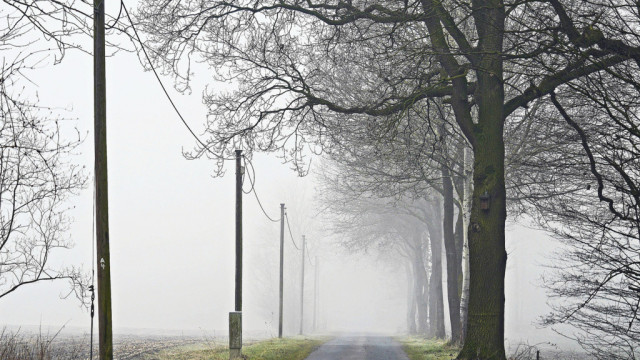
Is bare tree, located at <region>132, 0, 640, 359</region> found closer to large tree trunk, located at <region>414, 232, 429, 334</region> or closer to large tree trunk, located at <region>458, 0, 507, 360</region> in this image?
large tree trunk, located at <region>458, 0, 507, 360</region>

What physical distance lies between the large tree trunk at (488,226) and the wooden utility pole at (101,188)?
740 cm

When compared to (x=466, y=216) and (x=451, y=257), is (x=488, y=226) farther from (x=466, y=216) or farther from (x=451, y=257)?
(x=451, y=257)

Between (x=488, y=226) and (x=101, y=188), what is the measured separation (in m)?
8.10

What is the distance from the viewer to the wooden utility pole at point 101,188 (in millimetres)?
9711

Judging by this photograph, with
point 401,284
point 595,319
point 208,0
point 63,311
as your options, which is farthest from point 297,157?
point 401,284

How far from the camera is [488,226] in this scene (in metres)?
14.5

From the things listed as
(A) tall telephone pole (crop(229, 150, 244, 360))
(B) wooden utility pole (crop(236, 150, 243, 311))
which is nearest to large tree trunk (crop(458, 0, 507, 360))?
(A) tall telephone pole (crop(229, 150, 244, 360))

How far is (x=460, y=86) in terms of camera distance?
Answer: 15633 millimetres

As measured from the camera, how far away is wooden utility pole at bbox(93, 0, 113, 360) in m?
9.71

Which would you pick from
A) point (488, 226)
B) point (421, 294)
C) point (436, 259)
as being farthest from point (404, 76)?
point (421, 294)

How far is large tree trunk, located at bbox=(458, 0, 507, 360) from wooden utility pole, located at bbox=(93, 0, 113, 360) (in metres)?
7.40

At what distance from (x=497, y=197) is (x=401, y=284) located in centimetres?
7262

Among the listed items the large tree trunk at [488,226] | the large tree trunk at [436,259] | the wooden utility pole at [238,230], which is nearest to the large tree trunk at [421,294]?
the large tree trunk at [436,259]

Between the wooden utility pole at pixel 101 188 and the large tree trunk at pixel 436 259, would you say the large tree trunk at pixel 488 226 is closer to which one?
the wooden utility pole at pixel 101 188
